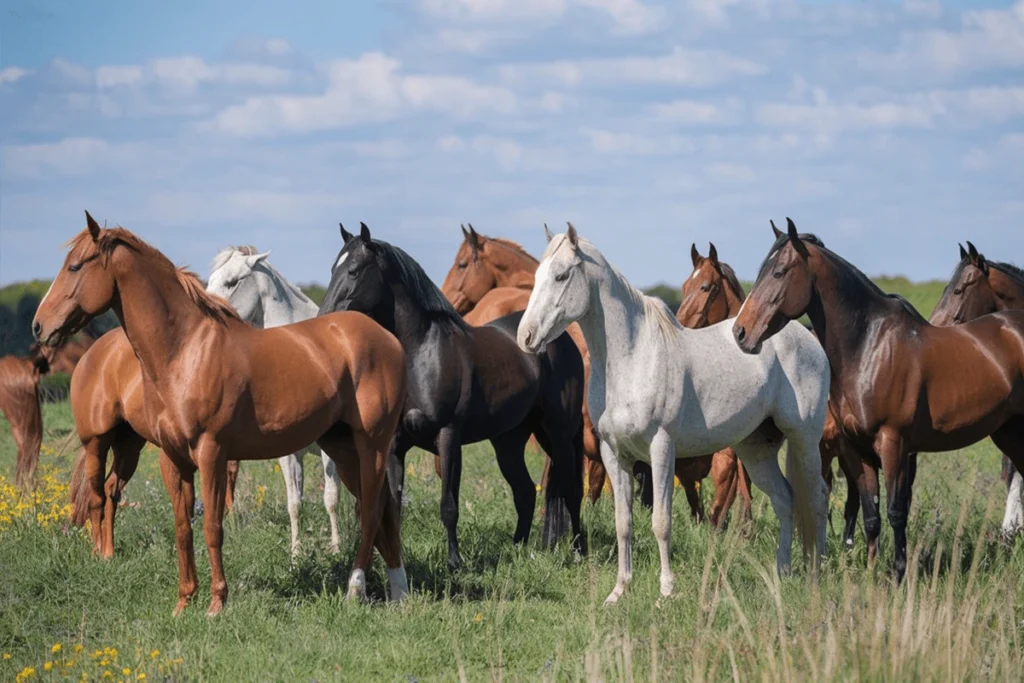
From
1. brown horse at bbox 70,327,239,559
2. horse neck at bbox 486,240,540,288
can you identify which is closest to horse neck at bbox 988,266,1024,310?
horse neck at bbox 486,240,540,288

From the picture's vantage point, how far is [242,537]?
878 centimetres

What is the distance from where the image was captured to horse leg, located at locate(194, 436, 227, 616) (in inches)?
265

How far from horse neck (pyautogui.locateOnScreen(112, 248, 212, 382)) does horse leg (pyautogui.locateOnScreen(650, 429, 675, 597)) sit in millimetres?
2758

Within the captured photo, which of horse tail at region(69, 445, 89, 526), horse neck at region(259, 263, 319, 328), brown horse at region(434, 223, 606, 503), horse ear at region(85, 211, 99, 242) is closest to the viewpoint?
horse ear at region(85, 211, 99, 242)

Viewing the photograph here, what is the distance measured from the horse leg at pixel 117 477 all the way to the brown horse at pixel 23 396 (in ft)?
9.97

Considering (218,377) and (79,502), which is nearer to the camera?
(218,377)

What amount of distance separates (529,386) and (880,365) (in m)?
2.56

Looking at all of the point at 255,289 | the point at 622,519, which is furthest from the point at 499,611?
the point at 255,289

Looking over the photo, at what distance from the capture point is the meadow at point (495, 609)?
204 inches

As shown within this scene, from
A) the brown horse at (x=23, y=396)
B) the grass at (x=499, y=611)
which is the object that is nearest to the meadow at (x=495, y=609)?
the grass at (x=499, y=611)

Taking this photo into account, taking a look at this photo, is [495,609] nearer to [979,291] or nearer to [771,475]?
[771,475]

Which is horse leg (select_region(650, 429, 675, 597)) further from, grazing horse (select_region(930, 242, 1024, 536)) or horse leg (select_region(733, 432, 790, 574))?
grazing horse (select_region(930, 242, 1024, 536))

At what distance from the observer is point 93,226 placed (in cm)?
663

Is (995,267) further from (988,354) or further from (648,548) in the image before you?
(648,548)
